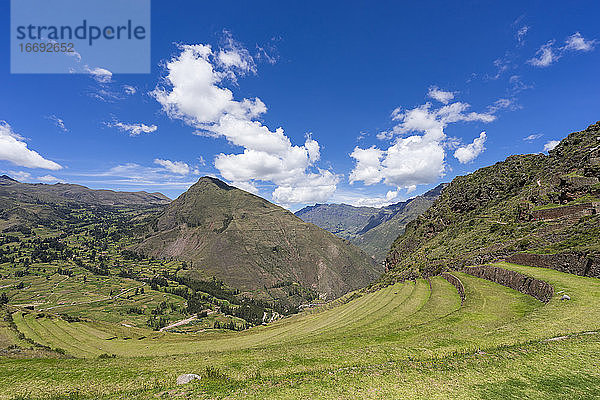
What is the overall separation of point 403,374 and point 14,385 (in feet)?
71.4

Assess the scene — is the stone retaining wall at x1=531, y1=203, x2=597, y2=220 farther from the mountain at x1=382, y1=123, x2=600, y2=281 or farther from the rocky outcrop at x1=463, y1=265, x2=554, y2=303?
the rocky outcrop at x1=463, y1=265, x2=554, y2=303

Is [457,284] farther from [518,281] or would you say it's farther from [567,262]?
[567,262]

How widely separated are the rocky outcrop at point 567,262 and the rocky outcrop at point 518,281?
4.29m

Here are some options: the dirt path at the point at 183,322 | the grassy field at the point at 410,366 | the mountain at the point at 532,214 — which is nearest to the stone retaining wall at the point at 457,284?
the grassy field at the point at 410,366

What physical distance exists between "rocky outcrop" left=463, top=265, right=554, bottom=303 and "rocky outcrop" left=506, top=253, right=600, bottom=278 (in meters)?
4.29

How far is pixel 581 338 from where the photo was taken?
11906mm

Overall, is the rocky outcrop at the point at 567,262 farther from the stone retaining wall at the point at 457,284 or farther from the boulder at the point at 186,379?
the boulder at the point at 186,379

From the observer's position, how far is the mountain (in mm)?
28819

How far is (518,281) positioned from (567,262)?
16.8 feet

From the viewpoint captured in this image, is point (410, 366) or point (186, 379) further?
point (186, 379)

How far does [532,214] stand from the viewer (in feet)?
154

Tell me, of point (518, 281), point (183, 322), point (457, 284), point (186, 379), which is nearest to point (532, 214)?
point (457, 284)

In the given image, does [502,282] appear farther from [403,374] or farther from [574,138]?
[574,138]

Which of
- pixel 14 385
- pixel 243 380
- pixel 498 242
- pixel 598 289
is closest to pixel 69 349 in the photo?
pixel 14 385
